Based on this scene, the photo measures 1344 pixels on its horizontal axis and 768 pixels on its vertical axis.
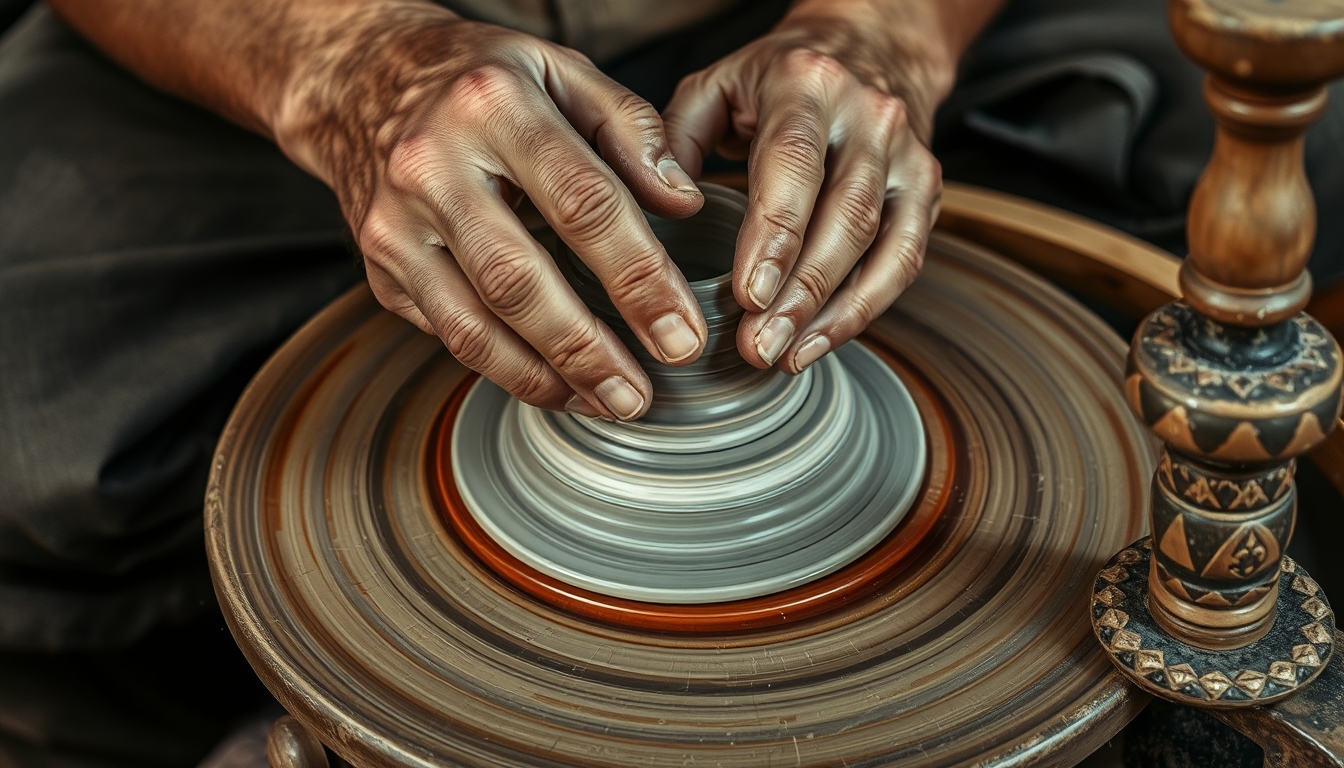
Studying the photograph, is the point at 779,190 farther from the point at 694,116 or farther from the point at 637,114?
the point at 694,116

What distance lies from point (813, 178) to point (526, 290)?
0.80 feet

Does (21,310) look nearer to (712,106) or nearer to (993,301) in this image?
(712,106)

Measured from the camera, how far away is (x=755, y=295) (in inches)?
34.4

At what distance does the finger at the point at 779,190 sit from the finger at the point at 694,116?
139 millimetres

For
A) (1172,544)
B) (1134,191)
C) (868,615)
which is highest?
(1172,544)

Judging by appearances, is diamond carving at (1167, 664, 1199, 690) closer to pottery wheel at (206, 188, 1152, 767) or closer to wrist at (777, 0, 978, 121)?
pottery wheel at (206, 188, 1152, 767)

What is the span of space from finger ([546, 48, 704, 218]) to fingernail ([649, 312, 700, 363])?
105 millimetres

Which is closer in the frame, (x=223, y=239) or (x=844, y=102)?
(x=844, y=102)

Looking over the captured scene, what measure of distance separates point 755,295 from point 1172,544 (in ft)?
1.10

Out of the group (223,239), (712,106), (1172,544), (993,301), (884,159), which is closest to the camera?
(1172,544)

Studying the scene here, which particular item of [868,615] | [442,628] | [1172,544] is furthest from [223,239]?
[1172,544]

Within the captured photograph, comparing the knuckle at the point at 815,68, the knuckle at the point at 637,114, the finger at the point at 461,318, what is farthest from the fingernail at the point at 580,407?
the knuckle at the point at 815,68

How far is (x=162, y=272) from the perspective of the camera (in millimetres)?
1359

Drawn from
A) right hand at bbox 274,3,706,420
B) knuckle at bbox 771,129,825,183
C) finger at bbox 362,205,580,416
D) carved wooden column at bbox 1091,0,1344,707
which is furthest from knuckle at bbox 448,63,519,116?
carved wooden column at bbox 1091,0,1344,707
